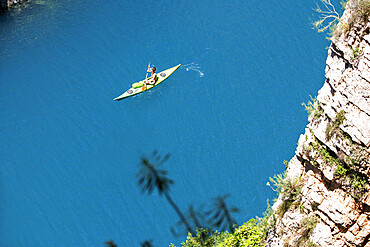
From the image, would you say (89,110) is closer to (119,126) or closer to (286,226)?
(119,126)

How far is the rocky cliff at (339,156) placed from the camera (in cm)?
753

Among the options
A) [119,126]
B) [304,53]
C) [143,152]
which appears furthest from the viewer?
[304,53]

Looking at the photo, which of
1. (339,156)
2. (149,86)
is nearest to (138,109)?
(149,86)

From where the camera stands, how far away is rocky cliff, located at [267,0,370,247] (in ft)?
24.7

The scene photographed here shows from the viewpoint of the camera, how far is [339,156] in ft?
26.1

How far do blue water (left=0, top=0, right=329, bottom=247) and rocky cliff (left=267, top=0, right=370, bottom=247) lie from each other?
5.86 metres

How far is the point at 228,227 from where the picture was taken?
11016mm

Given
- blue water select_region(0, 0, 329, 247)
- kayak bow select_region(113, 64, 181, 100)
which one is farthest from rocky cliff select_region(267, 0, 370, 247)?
kayak bow select_region(113, 64, 181, 100)

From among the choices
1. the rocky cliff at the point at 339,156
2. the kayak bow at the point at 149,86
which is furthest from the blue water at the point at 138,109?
the rocky cliff at the point at 339,156

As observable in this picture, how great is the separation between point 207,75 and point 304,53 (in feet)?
13.9

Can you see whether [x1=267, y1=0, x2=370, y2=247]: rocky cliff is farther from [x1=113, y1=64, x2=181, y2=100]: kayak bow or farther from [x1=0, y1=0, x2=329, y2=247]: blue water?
[x1=113, y1=64, x2=181, y2=100]: kayak bow

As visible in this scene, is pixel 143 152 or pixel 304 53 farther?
pixel 304 53

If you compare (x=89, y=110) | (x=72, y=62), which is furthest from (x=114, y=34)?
(x=89, y=110)

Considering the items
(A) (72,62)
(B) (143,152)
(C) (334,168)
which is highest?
(A) (72,62)
